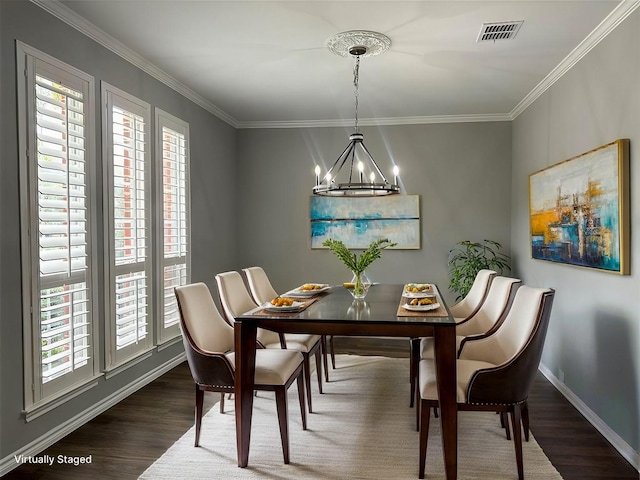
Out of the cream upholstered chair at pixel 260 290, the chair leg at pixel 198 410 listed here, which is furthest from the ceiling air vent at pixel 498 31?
the chair leg at pixel 198 410

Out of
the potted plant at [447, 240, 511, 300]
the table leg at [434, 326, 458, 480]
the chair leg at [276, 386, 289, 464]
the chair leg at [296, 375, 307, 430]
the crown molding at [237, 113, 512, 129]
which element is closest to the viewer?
the table leg at [434, 326, 458, 480]

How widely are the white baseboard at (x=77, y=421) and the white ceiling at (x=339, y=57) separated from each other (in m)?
2.51

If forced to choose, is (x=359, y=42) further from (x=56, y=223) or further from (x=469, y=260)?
(x=469, y=260)

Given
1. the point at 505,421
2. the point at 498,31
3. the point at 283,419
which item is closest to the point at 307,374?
the point at 283,419

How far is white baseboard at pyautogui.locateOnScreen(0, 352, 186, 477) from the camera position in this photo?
2568mm

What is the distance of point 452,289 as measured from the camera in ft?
18.4

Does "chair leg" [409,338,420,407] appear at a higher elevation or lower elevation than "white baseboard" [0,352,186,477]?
higher

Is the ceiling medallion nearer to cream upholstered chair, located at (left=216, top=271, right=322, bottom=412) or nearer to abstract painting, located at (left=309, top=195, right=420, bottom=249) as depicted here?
cream upholstered chair, located at (left=216, top=271, right=322, bottom=412)

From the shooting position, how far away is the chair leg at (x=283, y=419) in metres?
2.59

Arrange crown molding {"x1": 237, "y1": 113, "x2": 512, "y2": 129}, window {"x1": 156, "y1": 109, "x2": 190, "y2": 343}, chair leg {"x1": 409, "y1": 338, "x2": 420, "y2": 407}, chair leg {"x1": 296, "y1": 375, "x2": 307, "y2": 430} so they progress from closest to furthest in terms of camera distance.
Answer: chair leg {"x1": 296, "y1": 375, "x2": 307, "y2": 430} → chair leg {"x1": 409, "y1": 338, "x2": 420, "y2": 407} → window {"x1": 156, "y1": 109, "x2": 190, "y2": 343} → crown molding {"x1": 237, "y1": 113, "x2": 512, "y2": 129}

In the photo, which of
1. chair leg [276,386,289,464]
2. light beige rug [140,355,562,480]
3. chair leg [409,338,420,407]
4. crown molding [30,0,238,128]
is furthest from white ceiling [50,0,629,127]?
light beige rug [140,355,562,480]

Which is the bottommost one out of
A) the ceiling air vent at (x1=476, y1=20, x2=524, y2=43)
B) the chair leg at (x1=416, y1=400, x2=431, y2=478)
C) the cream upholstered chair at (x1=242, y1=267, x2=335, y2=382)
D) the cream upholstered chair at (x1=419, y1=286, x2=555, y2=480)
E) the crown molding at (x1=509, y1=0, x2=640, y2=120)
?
the chair leg at (x1=416, y1=400, x2=431, y2=478)

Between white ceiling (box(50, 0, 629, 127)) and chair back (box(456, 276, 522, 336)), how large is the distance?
1692 millimetres

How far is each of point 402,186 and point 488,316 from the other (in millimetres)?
2631
